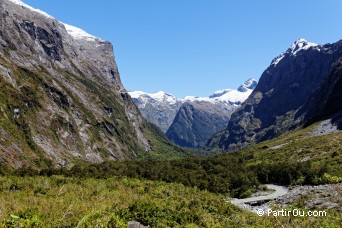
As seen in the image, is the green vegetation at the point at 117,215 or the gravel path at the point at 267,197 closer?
the green vegetation at the point at 117,215

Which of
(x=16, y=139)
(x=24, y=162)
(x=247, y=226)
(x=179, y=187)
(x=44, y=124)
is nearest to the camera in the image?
(x=247, y=226)

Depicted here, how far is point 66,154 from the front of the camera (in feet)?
574

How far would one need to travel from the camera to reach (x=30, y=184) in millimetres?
34312

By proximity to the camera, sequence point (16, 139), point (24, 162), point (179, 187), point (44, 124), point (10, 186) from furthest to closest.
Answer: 1. point (44, 124)
2. point (16, 139)
3. point (24, 162)
4. point (179, 187)
5. point (10, 186)

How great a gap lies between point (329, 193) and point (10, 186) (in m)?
31.8

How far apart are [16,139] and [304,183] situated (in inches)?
4875

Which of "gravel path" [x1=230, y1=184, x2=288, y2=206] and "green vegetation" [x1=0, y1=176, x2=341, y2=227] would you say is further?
"gravel path" [x1=230, y1=184, x2=288, y2=206]

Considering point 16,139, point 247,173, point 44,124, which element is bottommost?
point 247,173

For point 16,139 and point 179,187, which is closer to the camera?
point 179,187

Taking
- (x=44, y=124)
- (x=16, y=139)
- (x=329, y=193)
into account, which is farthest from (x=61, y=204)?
(x=44, y=124)

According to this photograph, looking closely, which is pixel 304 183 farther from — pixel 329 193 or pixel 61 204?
pixel 61 204

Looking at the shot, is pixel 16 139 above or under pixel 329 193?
above

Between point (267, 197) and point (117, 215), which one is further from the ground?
point (117, 215)

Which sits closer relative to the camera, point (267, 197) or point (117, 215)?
point (117, 215)
